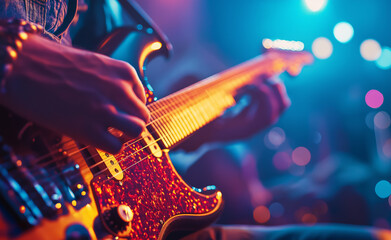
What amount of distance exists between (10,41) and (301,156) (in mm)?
4679

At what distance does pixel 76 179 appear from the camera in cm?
58

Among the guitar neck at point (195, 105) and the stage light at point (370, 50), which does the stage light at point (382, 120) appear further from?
the guitar neck at point (195, 105)

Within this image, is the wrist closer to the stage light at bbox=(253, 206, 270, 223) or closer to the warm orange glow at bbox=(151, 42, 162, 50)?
the warm orange glow at bbox=(151, 42, 162, 50)

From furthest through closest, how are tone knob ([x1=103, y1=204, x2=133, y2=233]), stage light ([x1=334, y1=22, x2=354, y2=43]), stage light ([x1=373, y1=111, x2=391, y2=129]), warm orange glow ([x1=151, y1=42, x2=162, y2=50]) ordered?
stage light ([x1=373, y1=111, x2=391, y2=129]) → stage light ([x1=334, y1=22, x2=354, y2=43]) → warm orange glow ([x1=151, y1=42, x2=162, y2=50]) → tone knob ([x1=103, y1=204, x2=133, y2=233])

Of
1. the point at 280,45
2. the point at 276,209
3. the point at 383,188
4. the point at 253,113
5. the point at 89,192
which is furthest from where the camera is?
the point at 383,188

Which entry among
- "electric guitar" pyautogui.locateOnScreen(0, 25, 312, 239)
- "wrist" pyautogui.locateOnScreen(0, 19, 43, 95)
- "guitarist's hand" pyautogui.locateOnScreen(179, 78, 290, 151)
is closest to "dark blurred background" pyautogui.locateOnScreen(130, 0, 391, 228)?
"guitarist's hand" pyautogui.locateOnScreen(179, 78, 290, 151)

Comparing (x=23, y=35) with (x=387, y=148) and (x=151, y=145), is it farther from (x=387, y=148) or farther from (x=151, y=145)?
(x=387, y=148)

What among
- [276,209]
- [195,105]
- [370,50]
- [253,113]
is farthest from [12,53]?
[370,50]

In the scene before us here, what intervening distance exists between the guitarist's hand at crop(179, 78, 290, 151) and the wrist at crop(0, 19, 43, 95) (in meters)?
1.39

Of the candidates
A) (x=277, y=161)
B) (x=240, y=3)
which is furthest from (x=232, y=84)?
(x=277, y=161)

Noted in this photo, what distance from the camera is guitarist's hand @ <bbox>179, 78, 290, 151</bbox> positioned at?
1.87m

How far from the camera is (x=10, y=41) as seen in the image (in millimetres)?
501

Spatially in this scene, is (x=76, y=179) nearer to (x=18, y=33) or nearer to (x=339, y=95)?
(x=18, y=33)

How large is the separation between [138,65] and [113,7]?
0.36m
